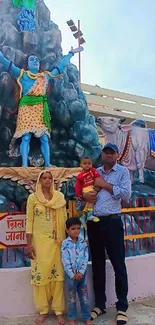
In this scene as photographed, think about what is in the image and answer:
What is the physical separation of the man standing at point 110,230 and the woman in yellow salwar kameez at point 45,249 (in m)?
0.28

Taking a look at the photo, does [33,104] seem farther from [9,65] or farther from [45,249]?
[45,249]

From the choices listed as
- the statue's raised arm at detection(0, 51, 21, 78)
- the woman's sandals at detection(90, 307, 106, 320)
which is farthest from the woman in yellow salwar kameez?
the statue's raised arm at detection(0, 51, 21, 78)

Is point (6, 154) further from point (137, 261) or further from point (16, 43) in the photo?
point (137, 261)

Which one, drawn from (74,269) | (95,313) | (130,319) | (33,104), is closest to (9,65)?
(33,104)

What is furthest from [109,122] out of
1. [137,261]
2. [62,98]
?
[137,261]

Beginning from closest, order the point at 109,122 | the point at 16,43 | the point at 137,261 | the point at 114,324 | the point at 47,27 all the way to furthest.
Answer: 1. the point at 114,324
2. the point at 137,261
3. the point at 109,122
4. the point at 16,43
5. the point at 47,27

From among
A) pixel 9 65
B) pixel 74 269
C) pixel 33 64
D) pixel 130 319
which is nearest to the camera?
pixel 74 269

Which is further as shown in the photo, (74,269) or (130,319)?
(130,319)

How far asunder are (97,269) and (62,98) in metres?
6.74

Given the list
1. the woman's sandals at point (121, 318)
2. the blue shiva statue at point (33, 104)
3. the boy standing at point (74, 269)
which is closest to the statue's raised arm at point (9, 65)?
the blue shiva statue at point (33, 104)

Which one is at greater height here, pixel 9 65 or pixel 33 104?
pixel 9 65

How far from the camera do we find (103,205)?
2.95 m

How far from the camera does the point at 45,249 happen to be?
2891mm

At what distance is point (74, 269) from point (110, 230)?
403 millimetres
